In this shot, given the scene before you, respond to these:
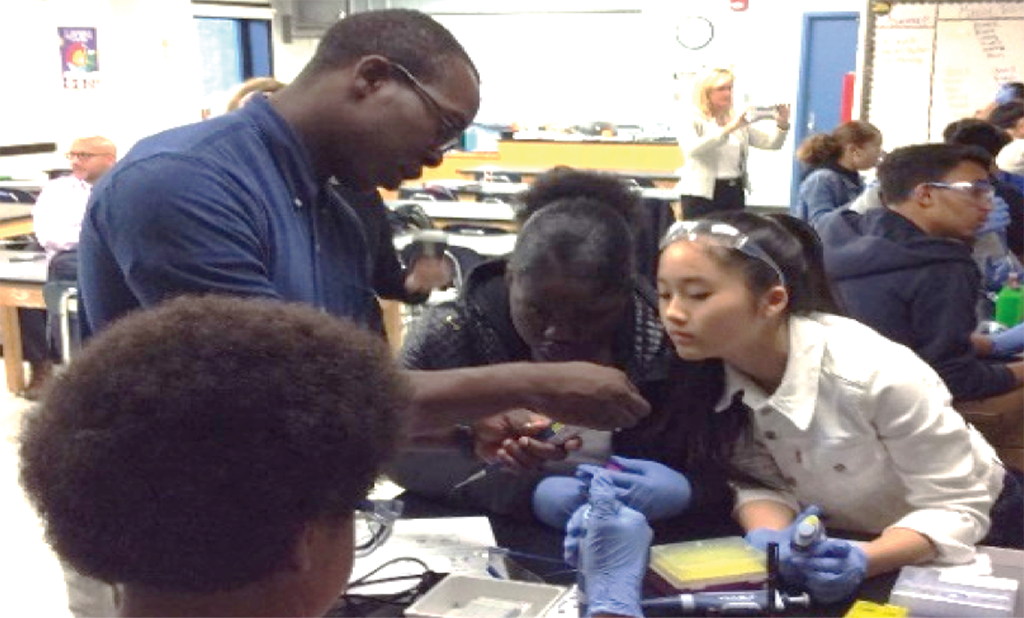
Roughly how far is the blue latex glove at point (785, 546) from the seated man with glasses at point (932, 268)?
1086mm

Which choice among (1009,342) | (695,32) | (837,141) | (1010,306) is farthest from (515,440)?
(695,32)

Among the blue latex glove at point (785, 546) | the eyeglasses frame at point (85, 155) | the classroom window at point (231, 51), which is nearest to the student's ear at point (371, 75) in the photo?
the blue latex glove at point (785, 546)

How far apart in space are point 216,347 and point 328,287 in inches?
28.0

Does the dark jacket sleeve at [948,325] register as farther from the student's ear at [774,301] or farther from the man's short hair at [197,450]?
the man's short hair at [197,450]

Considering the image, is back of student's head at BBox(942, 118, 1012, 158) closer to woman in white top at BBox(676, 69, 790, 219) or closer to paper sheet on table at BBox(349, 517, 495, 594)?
woman in white top at BBox(676, 69, 790, 219)

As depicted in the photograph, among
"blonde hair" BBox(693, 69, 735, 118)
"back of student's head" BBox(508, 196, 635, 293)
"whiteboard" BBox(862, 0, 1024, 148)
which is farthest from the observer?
"blonde hair" BBox(693, 69, 735, 118)

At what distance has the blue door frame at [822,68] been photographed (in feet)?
33.6

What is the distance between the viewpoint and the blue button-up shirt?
1.23 m

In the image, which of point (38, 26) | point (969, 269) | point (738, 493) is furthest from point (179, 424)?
→ point (38, 26)

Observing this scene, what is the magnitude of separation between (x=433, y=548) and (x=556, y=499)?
0.21 m

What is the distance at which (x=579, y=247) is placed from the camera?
79.9 inches

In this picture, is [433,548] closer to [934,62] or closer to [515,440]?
[515,440]

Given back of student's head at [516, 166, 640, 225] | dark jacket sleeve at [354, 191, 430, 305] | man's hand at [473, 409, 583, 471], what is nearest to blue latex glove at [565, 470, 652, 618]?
man's hand at [473, 409, 583, 471]

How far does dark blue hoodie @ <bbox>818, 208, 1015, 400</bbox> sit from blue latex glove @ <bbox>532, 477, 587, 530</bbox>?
3.96 ft
